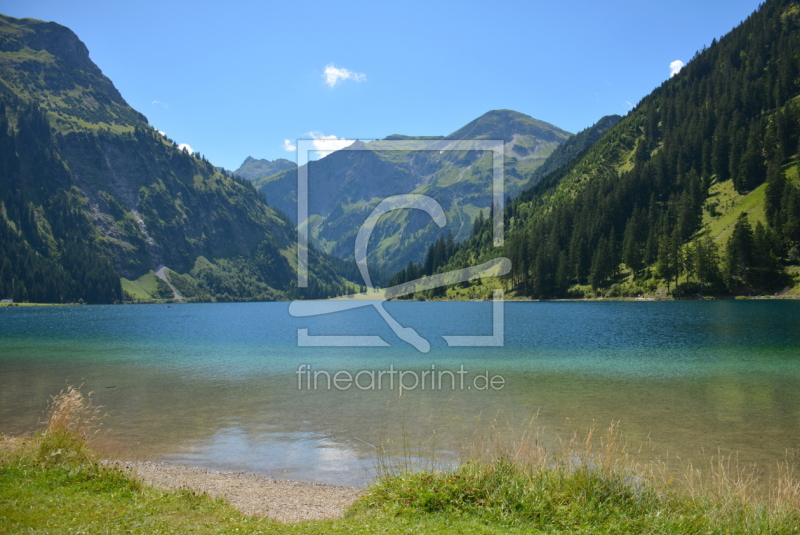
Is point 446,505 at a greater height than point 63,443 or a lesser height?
lesser

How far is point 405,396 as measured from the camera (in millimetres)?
32000

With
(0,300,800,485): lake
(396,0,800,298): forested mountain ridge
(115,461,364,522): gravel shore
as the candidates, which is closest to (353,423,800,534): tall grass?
(115,461,364,522): gravel shore

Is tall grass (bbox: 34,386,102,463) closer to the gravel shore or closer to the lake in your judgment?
the gravel shore

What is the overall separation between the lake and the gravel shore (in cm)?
117

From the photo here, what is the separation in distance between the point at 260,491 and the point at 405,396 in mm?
16856

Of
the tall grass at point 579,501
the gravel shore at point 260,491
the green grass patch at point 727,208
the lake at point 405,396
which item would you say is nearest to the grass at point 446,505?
the tall grass at point 579,501

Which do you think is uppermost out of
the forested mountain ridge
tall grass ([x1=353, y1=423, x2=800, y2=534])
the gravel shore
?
the forested mountain ridge

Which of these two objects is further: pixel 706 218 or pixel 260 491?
pixel 706 218

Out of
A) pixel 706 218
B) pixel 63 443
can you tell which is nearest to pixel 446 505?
pixel 63 443

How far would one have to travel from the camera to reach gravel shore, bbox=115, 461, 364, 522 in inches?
540

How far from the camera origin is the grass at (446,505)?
1102 centimetres

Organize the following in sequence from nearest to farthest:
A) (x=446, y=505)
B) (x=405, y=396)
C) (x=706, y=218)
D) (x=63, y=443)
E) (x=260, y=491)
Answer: (x=446, y=505), (x=260, y=491), (x=63, y=443), (x=405, y=396), (x=706, y=218)

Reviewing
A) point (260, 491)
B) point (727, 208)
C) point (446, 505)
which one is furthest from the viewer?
point (727, 208)

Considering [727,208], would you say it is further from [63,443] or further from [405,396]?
[63,443]
